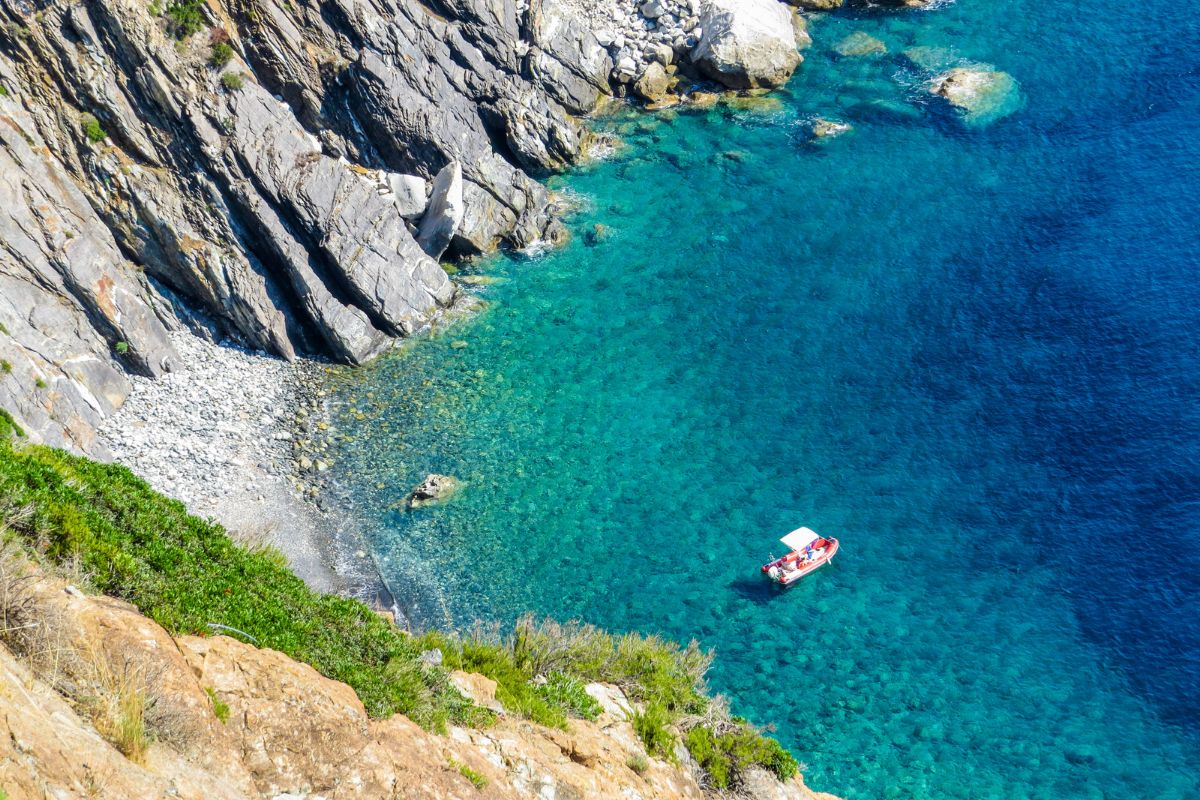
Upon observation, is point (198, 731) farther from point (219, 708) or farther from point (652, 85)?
point (652, 85)

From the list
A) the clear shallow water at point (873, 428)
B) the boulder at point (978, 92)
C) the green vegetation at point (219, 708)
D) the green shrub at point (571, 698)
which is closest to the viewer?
the green vegetation at point (219, 708)

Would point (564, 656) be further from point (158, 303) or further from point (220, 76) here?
point (220, 76)

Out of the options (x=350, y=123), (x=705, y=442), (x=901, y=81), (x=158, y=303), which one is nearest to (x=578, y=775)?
(x=705, y=442)

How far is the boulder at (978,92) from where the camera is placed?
53.1 m

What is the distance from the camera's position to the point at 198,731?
12.0 m

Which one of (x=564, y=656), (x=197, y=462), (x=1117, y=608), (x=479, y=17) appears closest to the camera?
(x=564, y=656)

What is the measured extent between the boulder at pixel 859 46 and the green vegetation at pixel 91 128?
4729 cm

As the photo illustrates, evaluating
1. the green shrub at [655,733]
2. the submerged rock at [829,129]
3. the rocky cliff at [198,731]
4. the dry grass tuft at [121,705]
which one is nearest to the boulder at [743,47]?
the submerged rock at [829,129]

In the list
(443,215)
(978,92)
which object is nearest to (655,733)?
(443,215)

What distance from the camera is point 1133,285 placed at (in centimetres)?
4247

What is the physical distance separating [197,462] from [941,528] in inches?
1216

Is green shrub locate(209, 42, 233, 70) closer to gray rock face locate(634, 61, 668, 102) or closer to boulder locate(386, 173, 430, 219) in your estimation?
boulder locate(386, 173, 430, 219)

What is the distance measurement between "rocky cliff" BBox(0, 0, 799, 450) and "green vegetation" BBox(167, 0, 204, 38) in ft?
0.31

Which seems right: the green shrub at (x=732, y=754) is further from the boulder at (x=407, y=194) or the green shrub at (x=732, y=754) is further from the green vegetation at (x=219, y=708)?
the boulder at (x=407, y=194)
